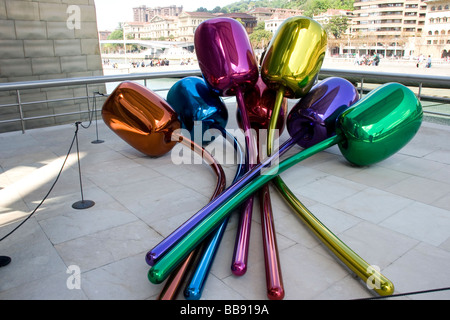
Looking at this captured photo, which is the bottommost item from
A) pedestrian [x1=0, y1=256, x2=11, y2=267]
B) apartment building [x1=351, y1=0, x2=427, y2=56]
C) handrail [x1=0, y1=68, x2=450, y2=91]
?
pedestrian [x1=0, y1=256, x2=11, y2=267]

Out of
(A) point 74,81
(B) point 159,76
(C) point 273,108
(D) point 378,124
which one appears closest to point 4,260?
(C) point 273,108

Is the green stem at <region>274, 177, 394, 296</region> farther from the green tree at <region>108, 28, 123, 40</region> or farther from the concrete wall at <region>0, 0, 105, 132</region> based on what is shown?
the green tree at <region>108, 28, 123, 40</region>

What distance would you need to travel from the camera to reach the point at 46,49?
365 inches

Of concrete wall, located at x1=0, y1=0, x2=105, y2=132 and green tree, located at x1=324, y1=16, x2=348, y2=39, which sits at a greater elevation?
green tree, located at x1=324, y1=16, x2=348, y2=39

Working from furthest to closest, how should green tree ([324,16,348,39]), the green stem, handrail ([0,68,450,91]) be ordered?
green tree ([324,16,348,39]) < handrail ([0,68,450,91]) < the green stem

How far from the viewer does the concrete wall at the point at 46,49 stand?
862cm

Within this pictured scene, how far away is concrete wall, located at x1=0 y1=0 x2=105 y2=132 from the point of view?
862 centimetres

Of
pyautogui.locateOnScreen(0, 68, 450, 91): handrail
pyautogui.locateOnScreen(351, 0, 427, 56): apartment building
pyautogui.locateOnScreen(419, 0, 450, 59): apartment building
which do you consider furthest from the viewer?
pyautogui.locateOnScreen(351, 0, 427, 56): apartment building

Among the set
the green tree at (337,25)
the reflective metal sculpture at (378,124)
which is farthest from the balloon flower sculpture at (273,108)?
the green tree at (337,25)

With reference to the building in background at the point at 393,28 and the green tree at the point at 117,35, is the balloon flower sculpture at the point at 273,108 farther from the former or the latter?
the green tree at the point at 117,35

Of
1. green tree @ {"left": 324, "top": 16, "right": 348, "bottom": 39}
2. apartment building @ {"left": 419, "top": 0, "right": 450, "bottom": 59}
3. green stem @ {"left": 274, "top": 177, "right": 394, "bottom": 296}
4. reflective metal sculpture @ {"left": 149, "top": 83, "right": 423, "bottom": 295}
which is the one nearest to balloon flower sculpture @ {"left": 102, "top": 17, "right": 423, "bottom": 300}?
reflective metal sculpture @ {"left": 149, "top": 83, "right": 423, "bottom": 295}

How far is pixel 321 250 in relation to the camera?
291 cm
